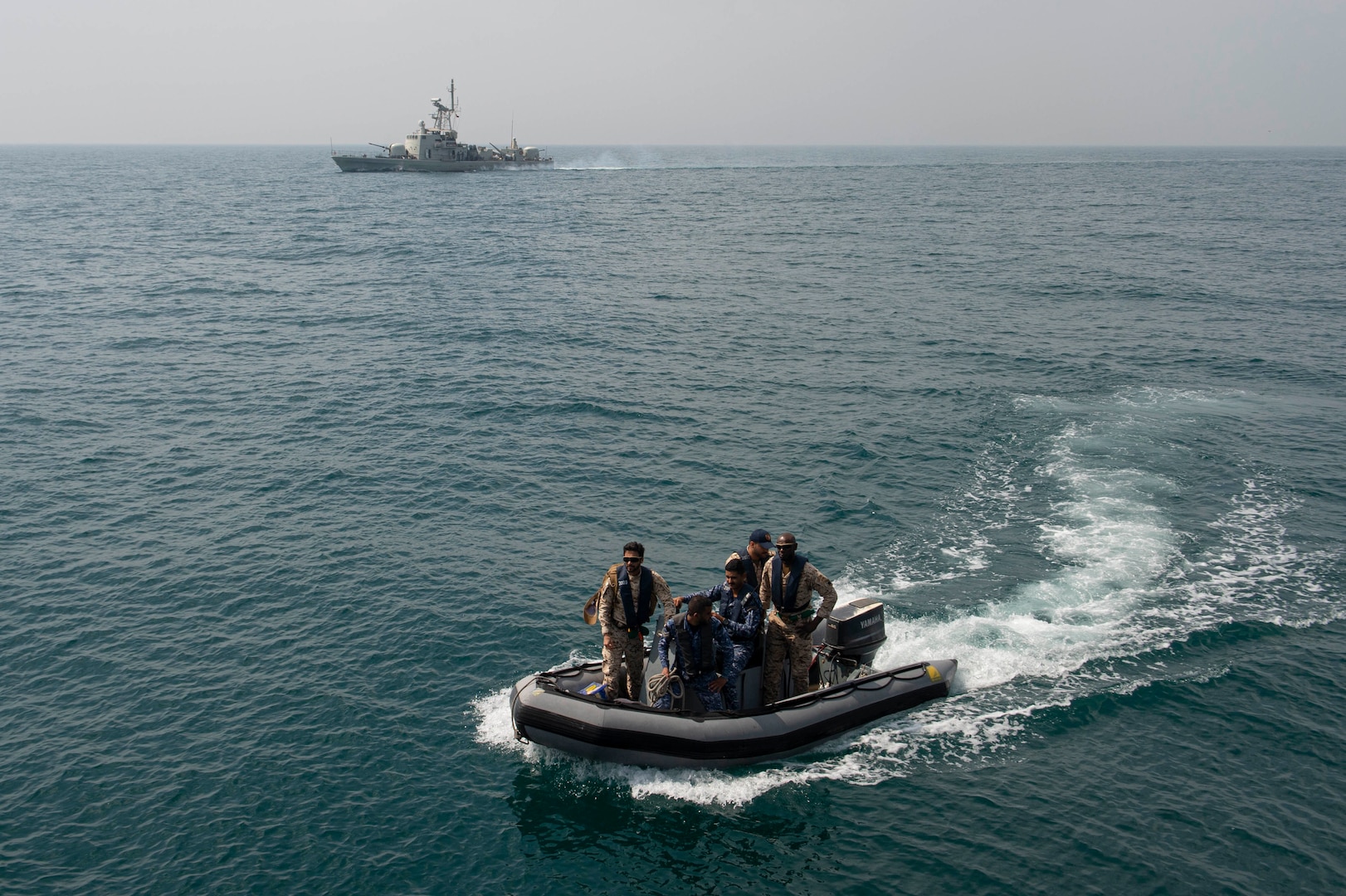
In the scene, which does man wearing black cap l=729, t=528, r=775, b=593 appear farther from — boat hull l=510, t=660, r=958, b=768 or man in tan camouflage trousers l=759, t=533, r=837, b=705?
boat hull l=510, t=660, r=958, b=768

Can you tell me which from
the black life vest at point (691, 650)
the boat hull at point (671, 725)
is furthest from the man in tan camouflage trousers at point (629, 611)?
the boat hull at point (671, 725)

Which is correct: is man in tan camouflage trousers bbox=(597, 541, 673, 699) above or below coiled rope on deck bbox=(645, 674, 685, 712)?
above

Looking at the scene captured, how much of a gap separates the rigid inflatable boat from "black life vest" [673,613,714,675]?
621mm

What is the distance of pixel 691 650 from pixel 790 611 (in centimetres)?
175

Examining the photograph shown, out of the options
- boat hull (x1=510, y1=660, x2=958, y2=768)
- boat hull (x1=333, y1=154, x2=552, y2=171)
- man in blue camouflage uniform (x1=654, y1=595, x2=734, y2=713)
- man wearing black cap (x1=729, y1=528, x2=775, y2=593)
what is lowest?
boat hull (x1=510, y1=660, x2=958, y2=768)

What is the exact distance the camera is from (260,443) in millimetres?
29453

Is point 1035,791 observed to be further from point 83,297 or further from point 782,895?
point 83,297

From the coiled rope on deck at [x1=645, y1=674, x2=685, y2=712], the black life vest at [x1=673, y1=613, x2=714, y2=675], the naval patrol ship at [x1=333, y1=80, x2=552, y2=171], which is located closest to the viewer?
the black life vest at [x1=673, y1=613, x2=714, y2=675]

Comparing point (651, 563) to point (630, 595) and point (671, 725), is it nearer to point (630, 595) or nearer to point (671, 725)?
point (630, 595)

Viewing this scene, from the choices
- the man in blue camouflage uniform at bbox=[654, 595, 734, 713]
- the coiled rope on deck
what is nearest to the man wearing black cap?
the man in blue camouflage uniform at bbox=[654, 595, 734, 713]

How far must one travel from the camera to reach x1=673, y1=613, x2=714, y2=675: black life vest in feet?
48.0

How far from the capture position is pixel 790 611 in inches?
596

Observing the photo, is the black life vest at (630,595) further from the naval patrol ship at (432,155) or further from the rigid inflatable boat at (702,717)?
the naval patrol ship at (432,155)

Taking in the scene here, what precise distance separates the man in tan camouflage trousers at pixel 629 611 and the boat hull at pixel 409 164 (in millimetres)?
142778
